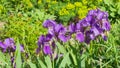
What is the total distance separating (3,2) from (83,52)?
3.41 meters

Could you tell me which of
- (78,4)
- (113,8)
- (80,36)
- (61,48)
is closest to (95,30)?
(80,36)

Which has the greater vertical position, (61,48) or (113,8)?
(61,48)

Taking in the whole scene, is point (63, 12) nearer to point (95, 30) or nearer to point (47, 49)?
point (95, 30)

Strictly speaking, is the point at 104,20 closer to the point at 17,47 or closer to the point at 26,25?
the point at 17,47

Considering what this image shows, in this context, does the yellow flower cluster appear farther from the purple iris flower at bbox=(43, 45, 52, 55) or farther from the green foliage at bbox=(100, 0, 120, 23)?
the purple iris flower at bbox=(43, 45, 52, 55)

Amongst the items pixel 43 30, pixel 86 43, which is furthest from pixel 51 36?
pixel 43 30

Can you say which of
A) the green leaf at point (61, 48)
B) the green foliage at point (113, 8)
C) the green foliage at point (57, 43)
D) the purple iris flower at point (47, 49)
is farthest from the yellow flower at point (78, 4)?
the purple iris flower at point (47, 49)

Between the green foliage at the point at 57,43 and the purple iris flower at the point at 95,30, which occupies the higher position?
the purple iris flower at the point at 95,30

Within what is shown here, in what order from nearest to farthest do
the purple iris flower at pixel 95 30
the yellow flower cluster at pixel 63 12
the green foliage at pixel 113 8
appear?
the purple iris flower at pixel 95 30 < the green foliage at pixel 113 8 < the yellow flower cluster at pixel 63 12

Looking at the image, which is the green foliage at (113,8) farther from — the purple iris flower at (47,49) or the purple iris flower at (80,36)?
the purple iris flower at (47,49)

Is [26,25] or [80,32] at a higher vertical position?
[80,32]

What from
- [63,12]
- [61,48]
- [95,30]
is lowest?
[63,12]

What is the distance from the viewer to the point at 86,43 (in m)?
2.94

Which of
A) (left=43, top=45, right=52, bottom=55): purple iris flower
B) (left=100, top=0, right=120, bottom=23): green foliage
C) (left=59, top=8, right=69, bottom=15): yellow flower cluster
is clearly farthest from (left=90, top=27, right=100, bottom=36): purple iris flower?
(left=59, top=8, right=69, bottom=15): yellow flower cluster
